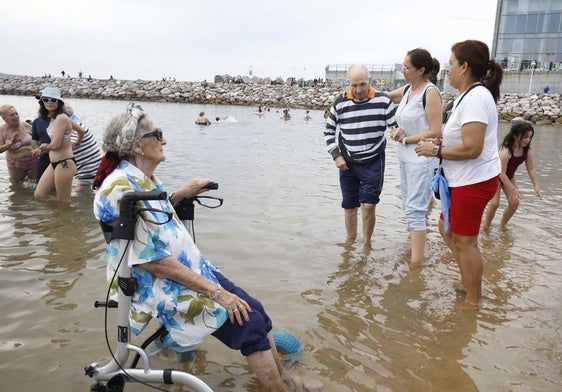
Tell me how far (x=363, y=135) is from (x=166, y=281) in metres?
3.40

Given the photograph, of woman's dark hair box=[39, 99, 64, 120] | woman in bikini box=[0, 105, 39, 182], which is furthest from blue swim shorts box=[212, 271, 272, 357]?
woman in bikini box=[0, 105, 39, 182]

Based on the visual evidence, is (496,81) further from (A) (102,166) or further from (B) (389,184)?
(B) (389,184)

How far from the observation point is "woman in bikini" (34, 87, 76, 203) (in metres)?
6.85

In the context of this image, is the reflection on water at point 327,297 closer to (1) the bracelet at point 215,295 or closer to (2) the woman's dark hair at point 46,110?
(1) the bracelet at point 215,295

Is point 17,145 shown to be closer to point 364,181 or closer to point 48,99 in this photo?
point 48,99

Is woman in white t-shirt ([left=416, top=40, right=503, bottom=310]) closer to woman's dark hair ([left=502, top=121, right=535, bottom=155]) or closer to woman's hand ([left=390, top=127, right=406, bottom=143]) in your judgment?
woman's hand ([left=390, top=127, right=406, bottom=143])

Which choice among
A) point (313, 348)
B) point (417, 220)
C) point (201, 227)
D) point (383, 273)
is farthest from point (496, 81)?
point (201, 227)

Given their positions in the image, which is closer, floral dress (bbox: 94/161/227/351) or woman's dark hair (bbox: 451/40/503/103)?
floral dress (bbox: 94/161/227/351)

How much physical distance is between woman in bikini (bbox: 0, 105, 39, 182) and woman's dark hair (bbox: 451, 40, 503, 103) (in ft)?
23.0

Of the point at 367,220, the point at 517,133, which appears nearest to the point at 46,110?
the point at 367,220

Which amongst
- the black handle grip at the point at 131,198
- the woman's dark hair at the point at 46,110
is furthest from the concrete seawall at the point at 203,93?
the black handle grip at the point at 131,198

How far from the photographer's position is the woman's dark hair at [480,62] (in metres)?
3.84

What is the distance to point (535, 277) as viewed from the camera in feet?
16.6

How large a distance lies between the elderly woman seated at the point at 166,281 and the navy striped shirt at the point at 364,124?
315cm
